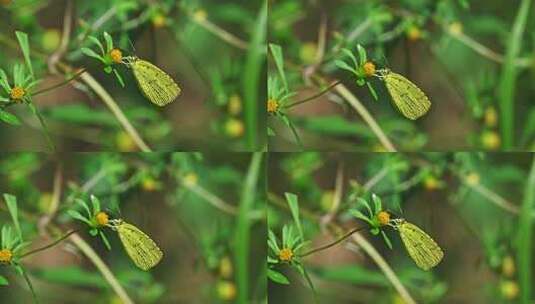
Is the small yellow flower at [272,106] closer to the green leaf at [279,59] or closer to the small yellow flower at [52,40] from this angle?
the green leaf at [279,59]

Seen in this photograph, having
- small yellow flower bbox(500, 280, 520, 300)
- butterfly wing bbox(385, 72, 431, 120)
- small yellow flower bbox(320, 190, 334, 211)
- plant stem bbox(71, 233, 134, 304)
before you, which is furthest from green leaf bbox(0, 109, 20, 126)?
small yellow flower bbox(500, 280, 520, 300)

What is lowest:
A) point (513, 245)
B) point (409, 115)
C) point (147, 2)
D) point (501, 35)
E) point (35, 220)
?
point (513, 245)

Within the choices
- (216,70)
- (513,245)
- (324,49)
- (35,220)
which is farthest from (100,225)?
(513,245)

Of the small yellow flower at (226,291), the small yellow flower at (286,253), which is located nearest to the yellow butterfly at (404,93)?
the small yellow flower at (286,253)

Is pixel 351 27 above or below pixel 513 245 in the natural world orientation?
above

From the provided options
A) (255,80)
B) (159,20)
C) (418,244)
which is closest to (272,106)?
(255,80)

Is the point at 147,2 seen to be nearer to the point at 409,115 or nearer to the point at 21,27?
the point at 21,27

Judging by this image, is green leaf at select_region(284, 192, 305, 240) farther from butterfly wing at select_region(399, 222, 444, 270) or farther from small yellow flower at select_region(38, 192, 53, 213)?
small yellow flower at select_region(38, 192, 53, 213)
